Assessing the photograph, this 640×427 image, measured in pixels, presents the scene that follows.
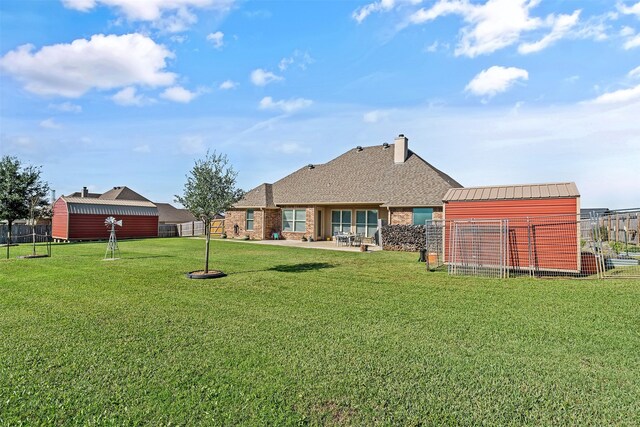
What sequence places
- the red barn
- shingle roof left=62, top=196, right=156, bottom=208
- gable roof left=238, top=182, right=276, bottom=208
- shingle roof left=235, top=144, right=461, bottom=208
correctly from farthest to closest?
shingle roof left=62, top=196, right=156, bottom=208 → gable roof left=238, top=182, right=276, bottom=208 → the red barn → shingle roof left=235, top=144, right=461, bottom=208

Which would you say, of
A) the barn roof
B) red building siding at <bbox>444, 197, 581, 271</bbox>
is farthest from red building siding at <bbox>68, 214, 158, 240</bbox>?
red building siding at <bbox>444, 197, 581, 271</bbox>

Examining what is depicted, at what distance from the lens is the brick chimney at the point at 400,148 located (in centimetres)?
2350

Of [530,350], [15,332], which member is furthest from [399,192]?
[15,332]

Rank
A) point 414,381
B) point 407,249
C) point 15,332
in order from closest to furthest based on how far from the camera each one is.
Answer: point 414,381
point 15,332
point 407,249

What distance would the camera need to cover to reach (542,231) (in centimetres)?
1088

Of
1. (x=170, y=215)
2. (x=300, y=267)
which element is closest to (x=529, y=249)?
(x=300, y=267)

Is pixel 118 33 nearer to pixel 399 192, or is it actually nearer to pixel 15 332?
pixel 15 332

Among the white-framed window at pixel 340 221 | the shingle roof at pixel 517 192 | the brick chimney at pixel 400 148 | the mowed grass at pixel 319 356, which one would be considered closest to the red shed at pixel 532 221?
the shingle roof at pixel 517 192

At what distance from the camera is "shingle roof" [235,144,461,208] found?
2052 centimetres

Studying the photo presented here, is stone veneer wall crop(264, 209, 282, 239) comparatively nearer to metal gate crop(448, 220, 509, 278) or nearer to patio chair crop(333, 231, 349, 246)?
patio chair crop(333, 231, 349, 246)

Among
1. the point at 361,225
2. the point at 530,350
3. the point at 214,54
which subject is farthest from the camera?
the point at 361,225

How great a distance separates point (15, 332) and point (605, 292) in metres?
11.2

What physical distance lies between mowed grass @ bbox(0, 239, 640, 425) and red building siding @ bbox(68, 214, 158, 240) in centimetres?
2014

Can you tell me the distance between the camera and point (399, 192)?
2092 centimetres
